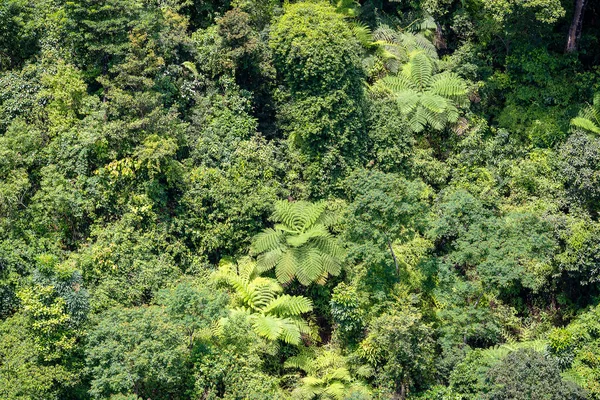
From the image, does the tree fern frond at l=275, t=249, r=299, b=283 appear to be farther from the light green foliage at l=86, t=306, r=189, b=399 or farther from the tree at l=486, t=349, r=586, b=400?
the tree at l=486, t=349, r=586, b=400

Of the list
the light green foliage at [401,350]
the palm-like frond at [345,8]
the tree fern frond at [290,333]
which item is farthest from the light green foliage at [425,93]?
the tree fern frond at [290,333]

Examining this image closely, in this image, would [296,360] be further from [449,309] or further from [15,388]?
[15,388]

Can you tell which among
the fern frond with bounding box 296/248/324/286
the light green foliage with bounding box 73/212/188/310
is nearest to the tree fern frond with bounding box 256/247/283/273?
the fern frond with bounding box 296/248/324/286

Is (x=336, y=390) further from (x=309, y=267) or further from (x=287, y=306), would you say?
(x=309, y=267)

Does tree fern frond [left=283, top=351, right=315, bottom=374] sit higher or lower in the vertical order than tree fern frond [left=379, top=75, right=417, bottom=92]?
lower

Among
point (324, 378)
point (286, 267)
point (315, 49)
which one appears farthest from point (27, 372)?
point (315, 49)

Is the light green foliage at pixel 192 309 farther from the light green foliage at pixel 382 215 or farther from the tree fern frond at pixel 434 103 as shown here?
the tree fern frond at pixel 434 103

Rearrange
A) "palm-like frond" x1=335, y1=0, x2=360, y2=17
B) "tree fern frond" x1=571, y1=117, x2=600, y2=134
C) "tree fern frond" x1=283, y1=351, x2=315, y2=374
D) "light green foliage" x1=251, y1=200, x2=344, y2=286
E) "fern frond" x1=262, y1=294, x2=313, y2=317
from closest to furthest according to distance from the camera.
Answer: "tree fern frond" x1=283, y1=351, x2=315, y2=374
"fern frond" x1=262, y1=294, x2=313, y2=317
"light green foliage" x1=251, y1=200, x2=344, y2=286
"tree fern frond" x1=571, y1=117, x2=600, y2=134
"palm-like frond" x1=335, y1=0, x2=360, y2=17
